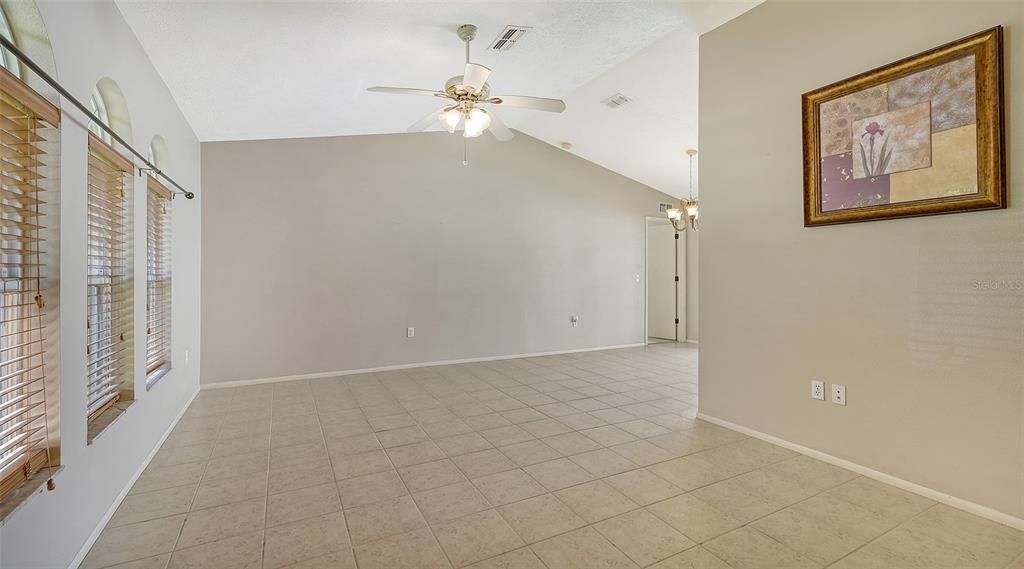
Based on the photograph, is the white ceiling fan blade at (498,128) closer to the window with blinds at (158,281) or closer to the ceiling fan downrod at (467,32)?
the ceiling fan downrod at (467,32)

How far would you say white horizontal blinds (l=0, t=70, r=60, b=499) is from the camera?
4.47 ft

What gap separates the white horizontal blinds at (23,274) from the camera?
1.36 meters

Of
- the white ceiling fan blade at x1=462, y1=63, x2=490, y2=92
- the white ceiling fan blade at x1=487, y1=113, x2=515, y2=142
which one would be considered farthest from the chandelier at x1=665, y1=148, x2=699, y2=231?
the white ceiling fan blade at x1=462, y1=63, x2=490, y2=92

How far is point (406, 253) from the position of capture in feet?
17.2

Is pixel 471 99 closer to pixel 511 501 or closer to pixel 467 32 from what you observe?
pixel 467 32

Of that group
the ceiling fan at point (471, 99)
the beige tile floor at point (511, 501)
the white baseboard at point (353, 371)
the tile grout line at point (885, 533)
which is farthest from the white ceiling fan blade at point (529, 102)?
the white baseboard at point (353, 371)

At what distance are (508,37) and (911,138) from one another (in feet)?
7.89

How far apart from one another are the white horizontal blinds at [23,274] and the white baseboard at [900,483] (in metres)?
3.55

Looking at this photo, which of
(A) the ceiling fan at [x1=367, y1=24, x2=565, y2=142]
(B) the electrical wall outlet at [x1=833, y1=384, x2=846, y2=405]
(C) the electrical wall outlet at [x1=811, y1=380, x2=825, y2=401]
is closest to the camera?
(B) the electrical wall outlet at [x1=833, y1=384, x2=846, y2=405]

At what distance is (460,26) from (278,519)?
2954 millimetres

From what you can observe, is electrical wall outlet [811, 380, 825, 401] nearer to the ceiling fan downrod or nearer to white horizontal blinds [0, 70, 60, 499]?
the ceiling fan downrod

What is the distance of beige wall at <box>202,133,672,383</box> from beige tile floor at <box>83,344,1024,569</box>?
1336mm

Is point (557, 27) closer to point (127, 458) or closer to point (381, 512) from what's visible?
point (381, 512)

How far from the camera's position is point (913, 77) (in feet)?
7.18
